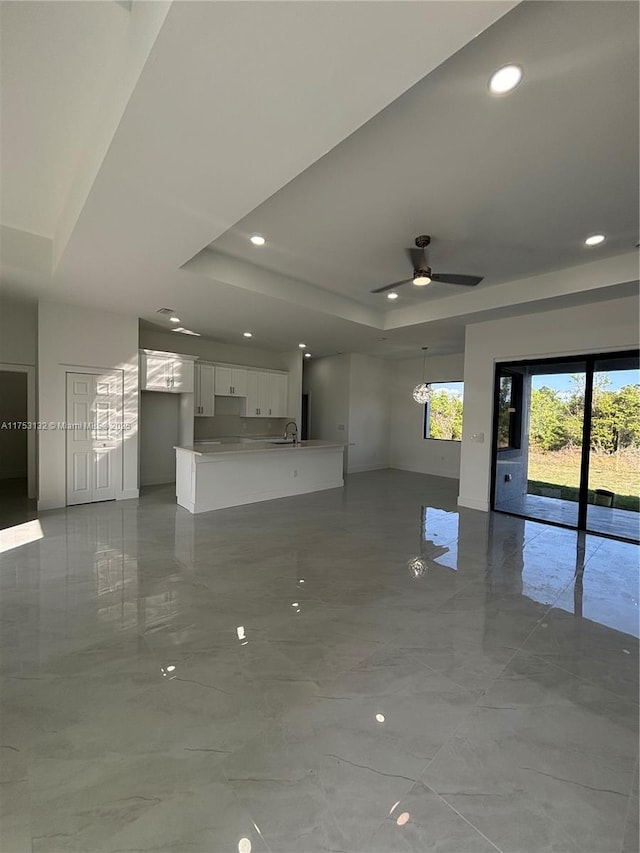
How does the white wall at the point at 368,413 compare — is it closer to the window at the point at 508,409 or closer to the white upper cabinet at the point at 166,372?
the window at the point at 508,409

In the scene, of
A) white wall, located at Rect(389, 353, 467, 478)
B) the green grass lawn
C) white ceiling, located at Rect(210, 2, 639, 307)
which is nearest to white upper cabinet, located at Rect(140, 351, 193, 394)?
white ceiling, located at Rect(210, 2, 639, 307)

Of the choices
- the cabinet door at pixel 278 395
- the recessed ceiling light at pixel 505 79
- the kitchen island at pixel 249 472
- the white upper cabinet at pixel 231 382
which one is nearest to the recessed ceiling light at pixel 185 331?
the white upper cabinet at pixel 231 382

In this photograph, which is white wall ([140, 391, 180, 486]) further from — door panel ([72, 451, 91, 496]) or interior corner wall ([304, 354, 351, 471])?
interior corner wall ([304, 354, 351, 471])

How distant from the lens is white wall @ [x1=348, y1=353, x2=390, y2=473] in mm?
8953

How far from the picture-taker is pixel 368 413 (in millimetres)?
9320

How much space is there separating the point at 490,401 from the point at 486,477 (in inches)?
46.4

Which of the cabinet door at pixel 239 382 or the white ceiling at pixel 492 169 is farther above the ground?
the white ceiling at pixel 492 169

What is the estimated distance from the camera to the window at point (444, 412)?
8.71m

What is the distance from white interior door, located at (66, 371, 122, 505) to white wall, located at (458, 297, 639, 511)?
554 centimetres

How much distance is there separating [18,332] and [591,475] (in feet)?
27.4

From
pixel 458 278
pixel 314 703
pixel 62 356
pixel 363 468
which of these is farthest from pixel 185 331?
pixel 314 703

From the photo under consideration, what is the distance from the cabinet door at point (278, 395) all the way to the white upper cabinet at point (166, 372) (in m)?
2.09

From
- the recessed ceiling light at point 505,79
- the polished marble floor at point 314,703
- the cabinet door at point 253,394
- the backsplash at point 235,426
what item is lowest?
the polished marble floor at point 314,703

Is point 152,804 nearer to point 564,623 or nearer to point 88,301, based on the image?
point 564,623
